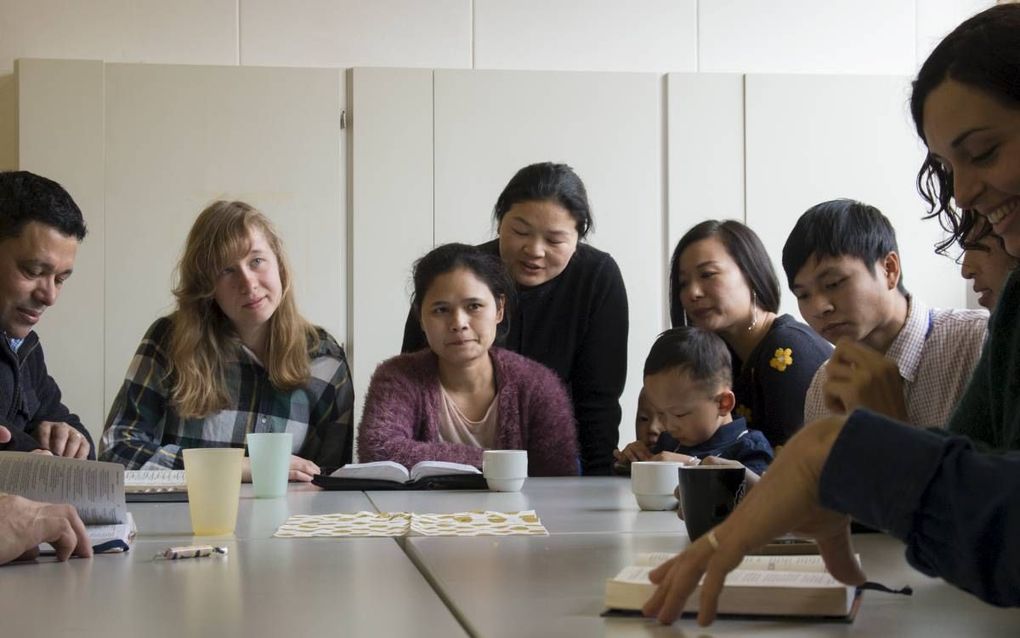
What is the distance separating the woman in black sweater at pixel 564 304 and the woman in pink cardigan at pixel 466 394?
0.85ft

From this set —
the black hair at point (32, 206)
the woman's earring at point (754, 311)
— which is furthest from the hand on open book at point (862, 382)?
the black hair at point (32, 206)

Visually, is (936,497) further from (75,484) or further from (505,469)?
(505,469)

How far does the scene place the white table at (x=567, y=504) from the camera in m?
1.48

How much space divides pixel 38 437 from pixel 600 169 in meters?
2.12

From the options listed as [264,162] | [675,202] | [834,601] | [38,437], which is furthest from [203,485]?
[675,202]

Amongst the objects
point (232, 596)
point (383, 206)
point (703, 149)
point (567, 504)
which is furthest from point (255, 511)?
point (703, 149)

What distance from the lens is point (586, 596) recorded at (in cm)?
96

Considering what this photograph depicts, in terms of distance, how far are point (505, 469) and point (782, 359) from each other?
84cm

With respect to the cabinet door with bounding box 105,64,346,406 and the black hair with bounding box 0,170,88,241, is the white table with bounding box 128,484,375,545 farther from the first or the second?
the cabinet door with bounding box 105,64,346,406

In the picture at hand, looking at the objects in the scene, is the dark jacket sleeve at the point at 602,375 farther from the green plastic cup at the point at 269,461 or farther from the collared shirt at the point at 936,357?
the green plastic cup at the point at 269,461

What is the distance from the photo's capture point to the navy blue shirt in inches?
80.7

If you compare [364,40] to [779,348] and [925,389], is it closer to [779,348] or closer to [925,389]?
[779,348]

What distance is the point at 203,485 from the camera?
56.0 inches

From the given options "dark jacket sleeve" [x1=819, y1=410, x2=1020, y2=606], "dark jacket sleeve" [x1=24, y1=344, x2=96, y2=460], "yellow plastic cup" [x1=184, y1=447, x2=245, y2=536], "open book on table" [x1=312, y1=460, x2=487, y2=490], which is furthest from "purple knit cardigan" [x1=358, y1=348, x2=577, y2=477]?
"dark jacket sleeve" [x1=819, y1=410, x2=1020, y2=606]
